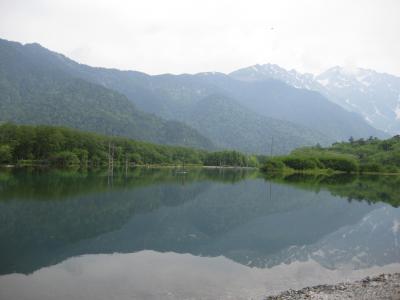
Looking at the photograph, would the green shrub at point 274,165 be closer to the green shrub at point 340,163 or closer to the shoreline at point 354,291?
the green shrub at point 340,163

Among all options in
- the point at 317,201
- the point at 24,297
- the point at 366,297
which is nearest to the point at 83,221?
the point at 24,297

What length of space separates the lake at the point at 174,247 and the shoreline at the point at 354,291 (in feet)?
3.81

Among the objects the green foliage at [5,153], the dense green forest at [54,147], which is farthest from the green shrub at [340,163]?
the green foliage at [5,153]

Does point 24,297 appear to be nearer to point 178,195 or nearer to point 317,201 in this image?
point 178,195

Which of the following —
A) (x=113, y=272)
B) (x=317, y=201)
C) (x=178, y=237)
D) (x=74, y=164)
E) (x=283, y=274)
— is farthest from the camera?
(x=74, y=164)

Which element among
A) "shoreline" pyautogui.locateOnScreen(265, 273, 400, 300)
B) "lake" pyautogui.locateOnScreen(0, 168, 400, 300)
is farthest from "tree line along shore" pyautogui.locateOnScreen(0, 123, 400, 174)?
"shoreline" pyautogui.locateOnScreen(265, 273, 400, 300)

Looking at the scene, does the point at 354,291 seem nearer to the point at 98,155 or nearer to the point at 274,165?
the point at 98,155

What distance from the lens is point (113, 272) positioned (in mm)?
19594

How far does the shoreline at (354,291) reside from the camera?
1653 cm

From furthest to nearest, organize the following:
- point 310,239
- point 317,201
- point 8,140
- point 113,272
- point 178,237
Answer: point 8,140, point 317,201, point 310,239, point 178,237, point 113,272

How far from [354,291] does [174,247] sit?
11.8 m

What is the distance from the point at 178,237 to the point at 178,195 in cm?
2757

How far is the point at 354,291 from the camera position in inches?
696

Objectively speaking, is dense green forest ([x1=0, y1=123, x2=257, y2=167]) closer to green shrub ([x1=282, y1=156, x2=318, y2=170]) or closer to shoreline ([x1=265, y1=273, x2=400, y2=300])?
green shrub ([x1=282, y1=156, x2=318, y2=170])
